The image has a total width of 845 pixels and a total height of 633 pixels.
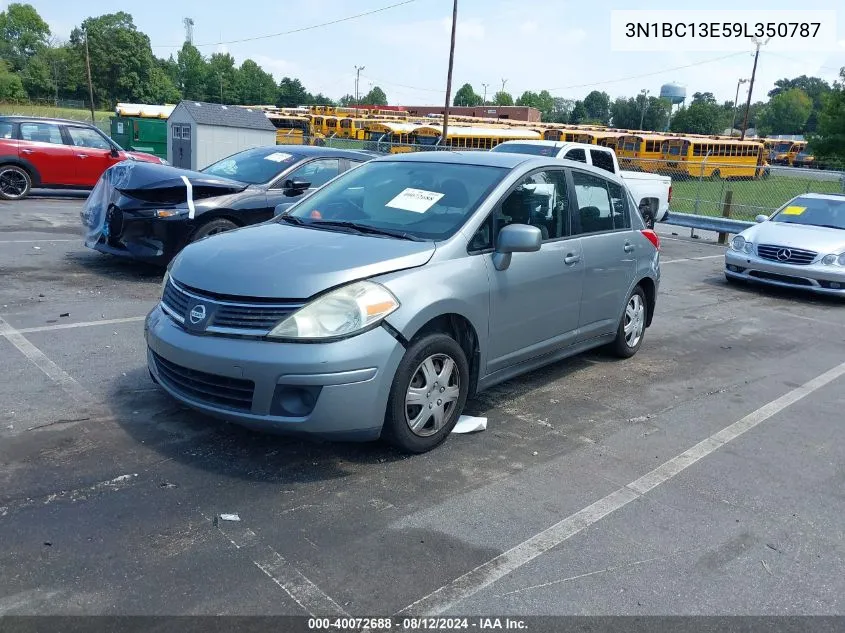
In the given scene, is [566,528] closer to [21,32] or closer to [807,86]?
[21,32]

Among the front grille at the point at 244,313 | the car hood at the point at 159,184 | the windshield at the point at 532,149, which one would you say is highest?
the windshield at the point at 532,149

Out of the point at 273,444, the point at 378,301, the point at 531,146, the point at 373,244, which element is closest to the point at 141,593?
the point at 273,444

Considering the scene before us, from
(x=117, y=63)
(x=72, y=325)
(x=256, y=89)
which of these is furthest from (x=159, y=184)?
(x=256, y=89)

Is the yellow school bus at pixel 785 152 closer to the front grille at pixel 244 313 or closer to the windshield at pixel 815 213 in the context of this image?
the windshield at pixel 815 213

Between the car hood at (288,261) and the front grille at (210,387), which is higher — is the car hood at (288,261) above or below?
above

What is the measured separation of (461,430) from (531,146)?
418 inches

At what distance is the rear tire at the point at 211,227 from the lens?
855 cm

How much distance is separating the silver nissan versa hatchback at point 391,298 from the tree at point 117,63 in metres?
116

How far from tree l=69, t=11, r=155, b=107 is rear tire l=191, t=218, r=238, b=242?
111468mm

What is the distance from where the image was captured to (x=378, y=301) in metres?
4.05

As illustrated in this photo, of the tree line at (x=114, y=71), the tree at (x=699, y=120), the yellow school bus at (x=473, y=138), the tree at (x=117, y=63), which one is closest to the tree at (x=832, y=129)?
the yellow school bus at (x=473, y=138)

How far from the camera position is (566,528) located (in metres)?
3.70

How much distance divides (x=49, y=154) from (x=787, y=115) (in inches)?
5273

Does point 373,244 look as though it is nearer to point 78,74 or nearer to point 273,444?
point 273,444
